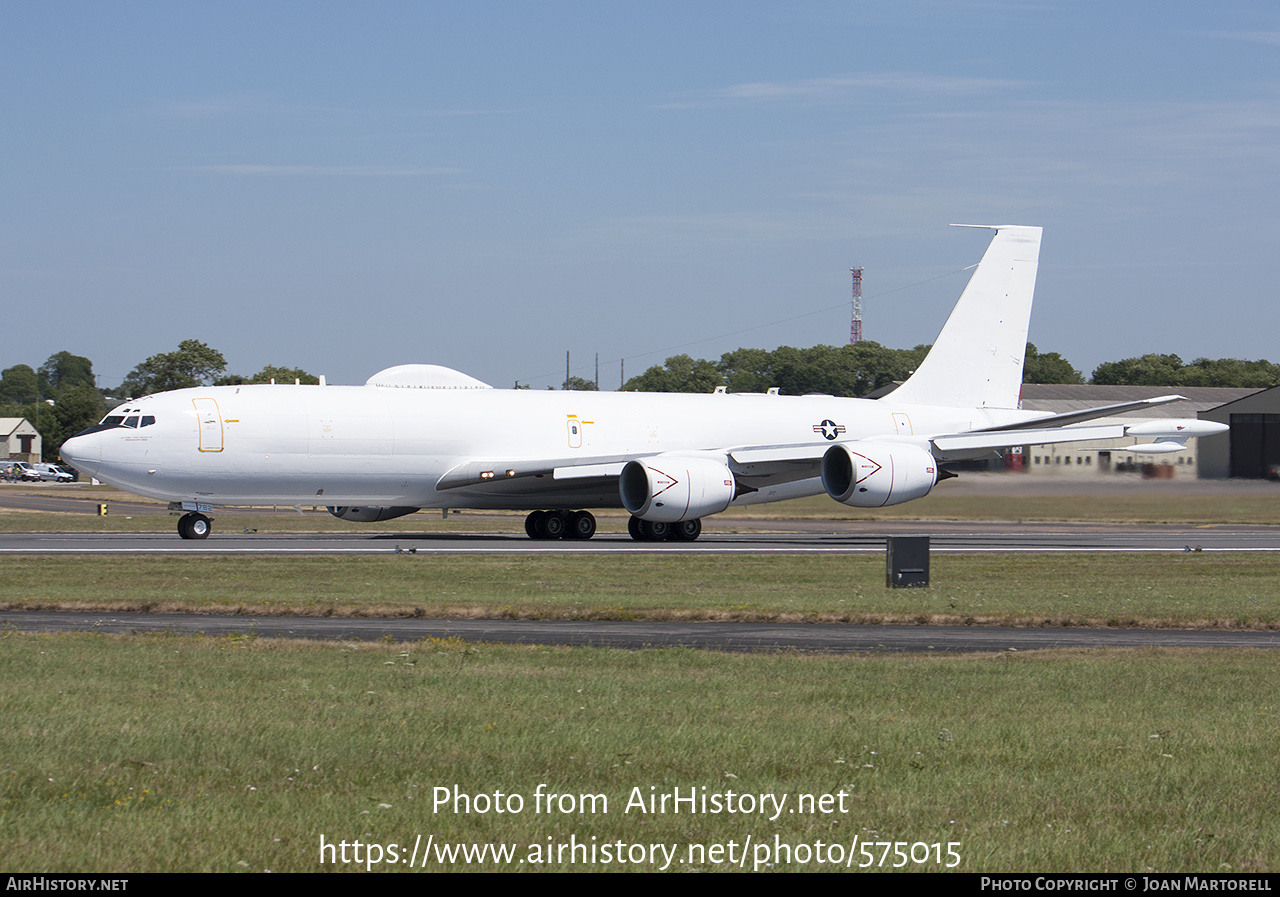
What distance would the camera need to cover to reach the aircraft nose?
→ 117ft

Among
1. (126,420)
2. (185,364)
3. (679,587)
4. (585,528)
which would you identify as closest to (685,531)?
(585,528)

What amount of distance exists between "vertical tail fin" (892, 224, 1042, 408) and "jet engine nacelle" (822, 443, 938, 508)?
7.68 meters

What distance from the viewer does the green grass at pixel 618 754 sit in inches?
297

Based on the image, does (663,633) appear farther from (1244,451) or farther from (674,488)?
(1244,451)

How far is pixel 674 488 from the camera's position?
38.6 meters

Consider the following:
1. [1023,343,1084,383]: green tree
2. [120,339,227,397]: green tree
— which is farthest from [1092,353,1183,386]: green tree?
[120,339,227,397]: green tree

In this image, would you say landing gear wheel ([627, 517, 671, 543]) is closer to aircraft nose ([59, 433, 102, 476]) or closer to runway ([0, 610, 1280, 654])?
aircraft nose ([59, 433, 102, 476])

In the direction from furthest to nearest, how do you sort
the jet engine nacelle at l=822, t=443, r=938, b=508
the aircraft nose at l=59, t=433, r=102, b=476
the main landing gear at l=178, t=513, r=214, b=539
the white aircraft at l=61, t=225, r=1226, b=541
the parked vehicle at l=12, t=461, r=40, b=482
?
the parked vehicle at l=12, t=461, r=40, b=482
the jet engine nacelle at l=822, t=443, r=938, b=508
the main landing gear at l=178, t=513, r=214, b=539
the white aircraft at l=61, t=225, r=1226, b=541
the aircraft nose at l=59, t=433, r=102, b=476

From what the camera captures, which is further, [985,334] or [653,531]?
[985,334]

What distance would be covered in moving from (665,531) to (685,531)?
25.2 inches

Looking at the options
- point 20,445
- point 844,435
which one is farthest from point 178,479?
point 20,445

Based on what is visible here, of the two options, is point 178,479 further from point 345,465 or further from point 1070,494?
point 1070,494

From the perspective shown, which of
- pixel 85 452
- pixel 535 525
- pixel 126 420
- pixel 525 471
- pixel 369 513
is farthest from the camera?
pixel 369 513

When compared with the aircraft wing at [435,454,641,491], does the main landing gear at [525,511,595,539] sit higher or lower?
lower
